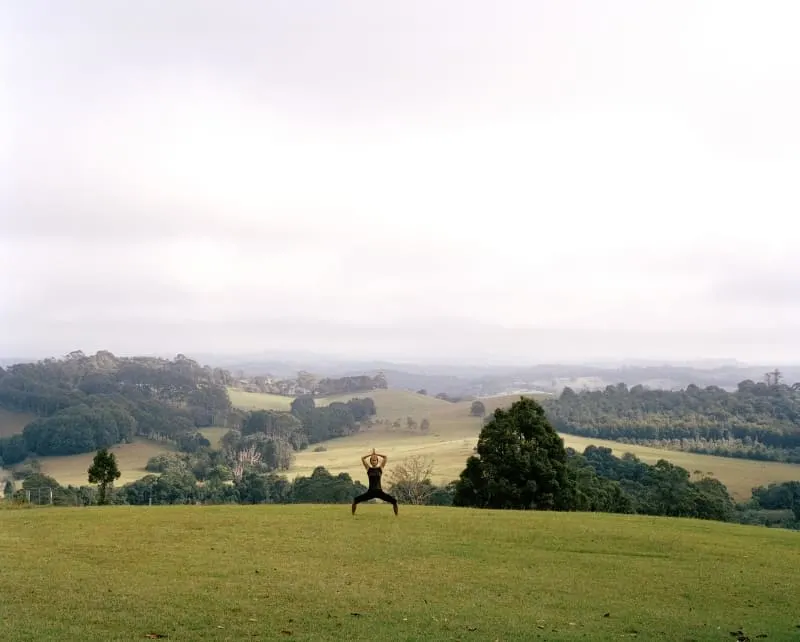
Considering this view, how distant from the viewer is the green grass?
12.2m

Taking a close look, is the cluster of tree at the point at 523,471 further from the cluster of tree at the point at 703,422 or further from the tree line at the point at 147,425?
the cluster of tree at the point at 703,422

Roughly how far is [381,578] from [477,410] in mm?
182362

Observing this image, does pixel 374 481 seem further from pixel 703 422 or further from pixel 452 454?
pixel 703 422

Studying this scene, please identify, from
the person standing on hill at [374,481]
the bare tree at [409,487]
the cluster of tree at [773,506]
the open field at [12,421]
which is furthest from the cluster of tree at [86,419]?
the person standing on hill at [374,481]

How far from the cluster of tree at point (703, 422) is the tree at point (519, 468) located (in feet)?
353

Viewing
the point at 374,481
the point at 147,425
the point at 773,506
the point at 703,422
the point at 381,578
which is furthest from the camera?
the point at 703,422

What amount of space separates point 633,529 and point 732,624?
1144 cm

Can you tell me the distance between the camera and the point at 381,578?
15.8 meters

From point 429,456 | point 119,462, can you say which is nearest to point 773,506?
point 429,456

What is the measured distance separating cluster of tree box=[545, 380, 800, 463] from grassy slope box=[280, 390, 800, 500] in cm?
1202

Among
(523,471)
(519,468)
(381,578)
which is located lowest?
(523,471)

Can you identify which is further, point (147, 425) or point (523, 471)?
point (147, 425)

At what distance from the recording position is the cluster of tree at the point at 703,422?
141538 mm

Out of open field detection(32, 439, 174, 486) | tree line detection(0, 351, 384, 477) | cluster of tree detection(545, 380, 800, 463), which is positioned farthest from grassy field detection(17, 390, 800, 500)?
cluster of tree detection(545, 380, 800, 463)
